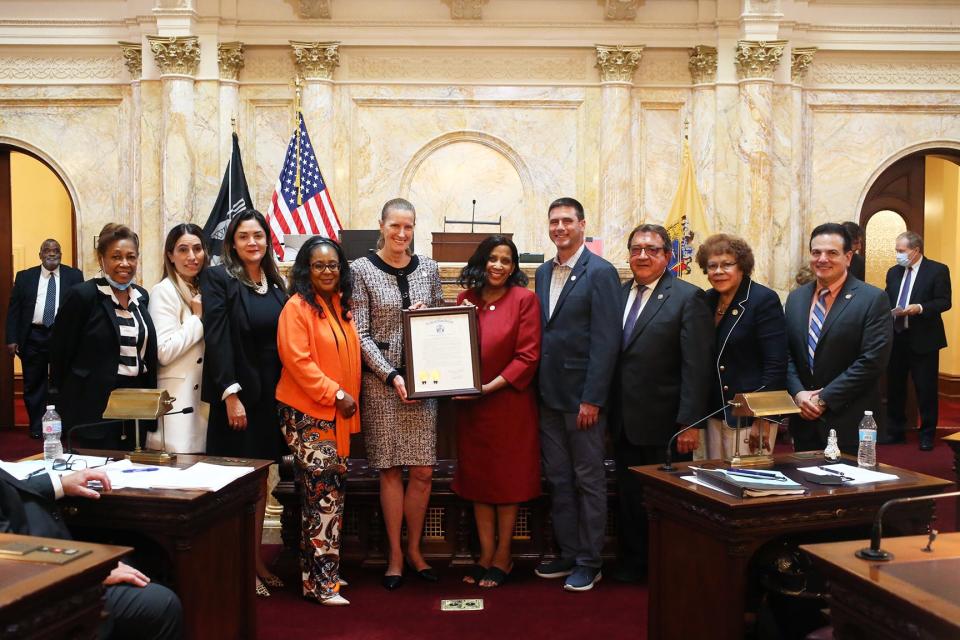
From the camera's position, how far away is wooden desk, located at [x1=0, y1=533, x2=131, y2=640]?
6.61 feet

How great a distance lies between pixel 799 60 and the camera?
9.38 metres

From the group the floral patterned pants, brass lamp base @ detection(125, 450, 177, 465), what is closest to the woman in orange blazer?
the floral patterned pants

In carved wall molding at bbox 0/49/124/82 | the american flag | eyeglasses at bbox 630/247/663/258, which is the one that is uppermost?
carved wall molding at bbox 0/49/124/82

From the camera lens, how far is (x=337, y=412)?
13.6ft

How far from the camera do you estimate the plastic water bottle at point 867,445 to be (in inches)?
141

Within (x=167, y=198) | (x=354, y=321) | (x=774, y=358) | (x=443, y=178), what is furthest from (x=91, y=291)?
(x=443, y=178)

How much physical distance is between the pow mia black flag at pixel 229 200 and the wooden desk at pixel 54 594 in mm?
5955

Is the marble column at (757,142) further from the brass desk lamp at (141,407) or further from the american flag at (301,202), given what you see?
the brass desk lamp at (141,407)

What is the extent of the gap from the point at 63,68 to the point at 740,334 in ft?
28.7

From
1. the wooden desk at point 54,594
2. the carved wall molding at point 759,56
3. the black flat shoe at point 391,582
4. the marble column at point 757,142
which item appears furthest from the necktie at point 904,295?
the wooden desk at point 54,594

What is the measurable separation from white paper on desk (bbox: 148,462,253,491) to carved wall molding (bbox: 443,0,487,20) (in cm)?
727

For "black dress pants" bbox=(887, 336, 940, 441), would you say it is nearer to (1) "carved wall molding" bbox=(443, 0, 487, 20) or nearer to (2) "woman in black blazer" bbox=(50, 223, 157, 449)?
(1) "carved wall molding" bbox=(443, 0, 487, 20)

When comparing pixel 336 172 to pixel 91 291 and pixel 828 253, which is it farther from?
pixel 828 253

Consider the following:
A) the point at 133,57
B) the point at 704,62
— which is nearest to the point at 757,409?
the point at 704,62
